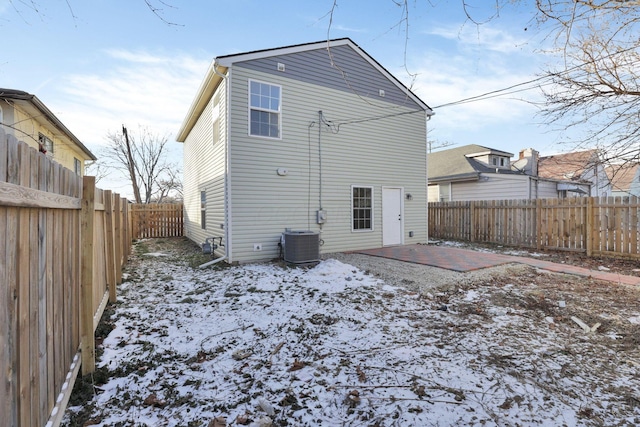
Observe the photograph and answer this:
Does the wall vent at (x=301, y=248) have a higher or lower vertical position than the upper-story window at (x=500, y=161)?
lower

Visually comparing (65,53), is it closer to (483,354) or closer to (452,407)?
(452,407)

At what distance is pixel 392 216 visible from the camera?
982 centimetres

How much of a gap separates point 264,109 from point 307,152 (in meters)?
1.55

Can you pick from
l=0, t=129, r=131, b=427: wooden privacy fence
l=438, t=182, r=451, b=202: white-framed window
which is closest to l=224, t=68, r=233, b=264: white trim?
l=0, t=129, r=131, b=427: wooden privacy fence

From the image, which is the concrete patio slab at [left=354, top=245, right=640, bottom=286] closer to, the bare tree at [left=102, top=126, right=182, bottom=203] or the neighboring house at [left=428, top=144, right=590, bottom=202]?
the neighboring house at [left=428, top=144, right=590, bottom=202]

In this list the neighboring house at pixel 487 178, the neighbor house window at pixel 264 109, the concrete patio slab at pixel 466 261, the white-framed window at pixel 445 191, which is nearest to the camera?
the concrete patio slab at pixel 466 261

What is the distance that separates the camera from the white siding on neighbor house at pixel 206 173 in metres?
7.74

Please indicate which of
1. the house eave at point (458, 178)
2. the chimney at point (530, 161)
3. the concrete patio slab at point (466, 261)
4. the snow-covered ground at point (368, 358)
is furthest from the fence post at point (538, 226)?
the chimney at point (530, 161)

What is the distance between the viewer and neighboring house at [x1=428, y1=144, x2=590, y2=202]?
15.6 meters

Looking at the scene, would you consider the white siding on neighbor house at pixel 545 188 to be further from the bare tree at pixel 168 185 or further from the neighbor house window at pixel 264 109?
the bare tree at pixel 168 185

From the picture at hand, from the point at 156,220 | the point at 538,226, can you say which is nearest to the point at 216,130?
the point at 156,220

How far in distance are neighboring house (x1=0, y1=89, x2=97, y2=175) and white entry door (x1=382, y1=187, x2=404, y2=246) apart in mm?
8202

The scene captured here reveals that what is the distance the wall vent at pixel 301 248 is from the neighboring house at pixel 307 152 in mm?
785

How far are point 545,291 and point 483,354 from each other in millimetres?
3040
